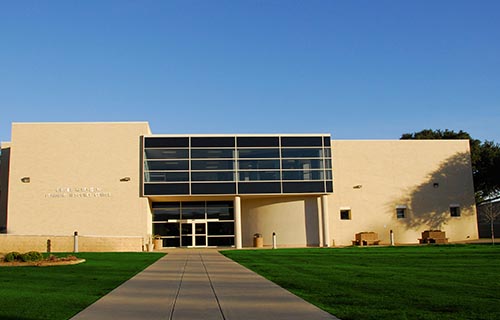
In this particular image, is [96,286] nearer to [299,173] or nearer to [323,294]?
[323,294]

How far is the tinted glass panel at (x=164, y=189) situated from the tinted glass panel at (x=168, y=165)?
3.94ft

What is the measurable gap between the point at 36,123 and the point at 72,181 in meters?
A: 4.82

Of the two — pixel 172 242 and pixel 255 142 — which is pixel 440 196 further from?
pixel 172 242

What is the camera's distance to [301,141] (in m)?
39.4

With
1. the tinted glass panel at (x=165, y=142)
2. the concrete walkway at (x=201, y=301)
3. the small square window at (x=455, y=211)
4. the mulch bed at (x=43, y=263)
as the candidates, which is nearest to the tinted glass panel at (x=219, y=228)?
the tinted glass panel at (x=165, y=142)

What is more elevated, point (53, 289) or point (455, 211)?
point (455, 211)

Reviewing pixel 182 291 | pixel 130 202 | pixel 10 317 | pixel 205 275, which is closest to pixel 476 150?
pixel 130 202

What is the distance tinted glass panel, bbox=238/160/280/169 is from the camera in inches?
1522

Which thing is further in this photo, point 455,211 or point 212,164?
point 455,211

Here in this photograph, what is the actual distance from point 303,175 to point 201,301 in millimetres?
29167

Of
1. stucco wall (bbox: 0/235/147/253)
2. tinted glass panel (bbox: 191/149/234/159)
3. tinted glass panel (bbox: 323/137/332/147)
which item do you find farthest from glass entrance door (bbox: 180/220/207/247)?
tinted glass panel (bbox: 323/137/332/147)

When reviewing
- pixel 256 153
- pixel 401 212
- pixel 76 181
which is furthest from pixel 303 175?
pixel 76 181

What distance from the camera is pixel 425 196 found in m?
43.2

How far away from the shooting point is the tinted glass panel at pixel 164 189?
37500mm
